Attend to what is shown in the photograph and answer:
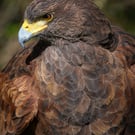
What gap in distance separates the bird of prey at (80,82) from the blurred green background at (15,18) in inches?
145

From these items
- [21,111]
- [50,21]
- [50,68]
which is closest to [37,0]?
[50,21]

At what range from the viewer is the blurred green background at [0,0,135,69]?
970 centimetres

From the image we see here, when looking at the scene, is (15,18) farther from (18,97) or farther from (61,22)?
(61,22)

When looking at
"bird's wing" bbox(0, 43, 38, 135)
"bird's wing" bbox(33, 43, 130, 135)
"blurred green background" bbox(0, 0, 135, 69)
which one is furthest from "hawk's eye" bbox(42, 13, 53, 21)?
"blurred green background" bbox(0, 0, 135, 69)

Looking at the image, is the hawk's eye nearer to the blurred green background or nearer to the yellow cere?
the yellow cere

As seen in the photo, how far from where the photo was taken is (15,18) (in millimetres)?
9914

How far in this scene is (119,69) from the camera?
19.4ft

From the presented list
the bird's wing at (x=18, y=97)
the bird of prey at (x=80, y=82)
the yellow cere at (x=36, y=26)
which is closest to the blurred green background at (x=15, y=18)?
the bird's wing at (x=18, y=97)

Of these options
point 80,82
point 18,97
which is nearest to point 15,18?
point 18,97

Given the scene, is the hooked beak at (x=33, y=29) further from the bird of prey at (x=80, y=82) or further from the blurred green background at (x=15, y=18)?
the blurred green background at (x=15, y=18)

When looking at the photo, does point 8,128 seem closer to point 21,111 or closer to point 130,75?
point 21,111

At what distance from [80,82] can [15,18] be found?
4.19 m

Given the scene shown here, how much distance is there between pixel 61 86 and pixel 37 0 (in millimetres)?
719

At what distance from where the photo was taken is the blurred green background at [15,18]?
9.70m
